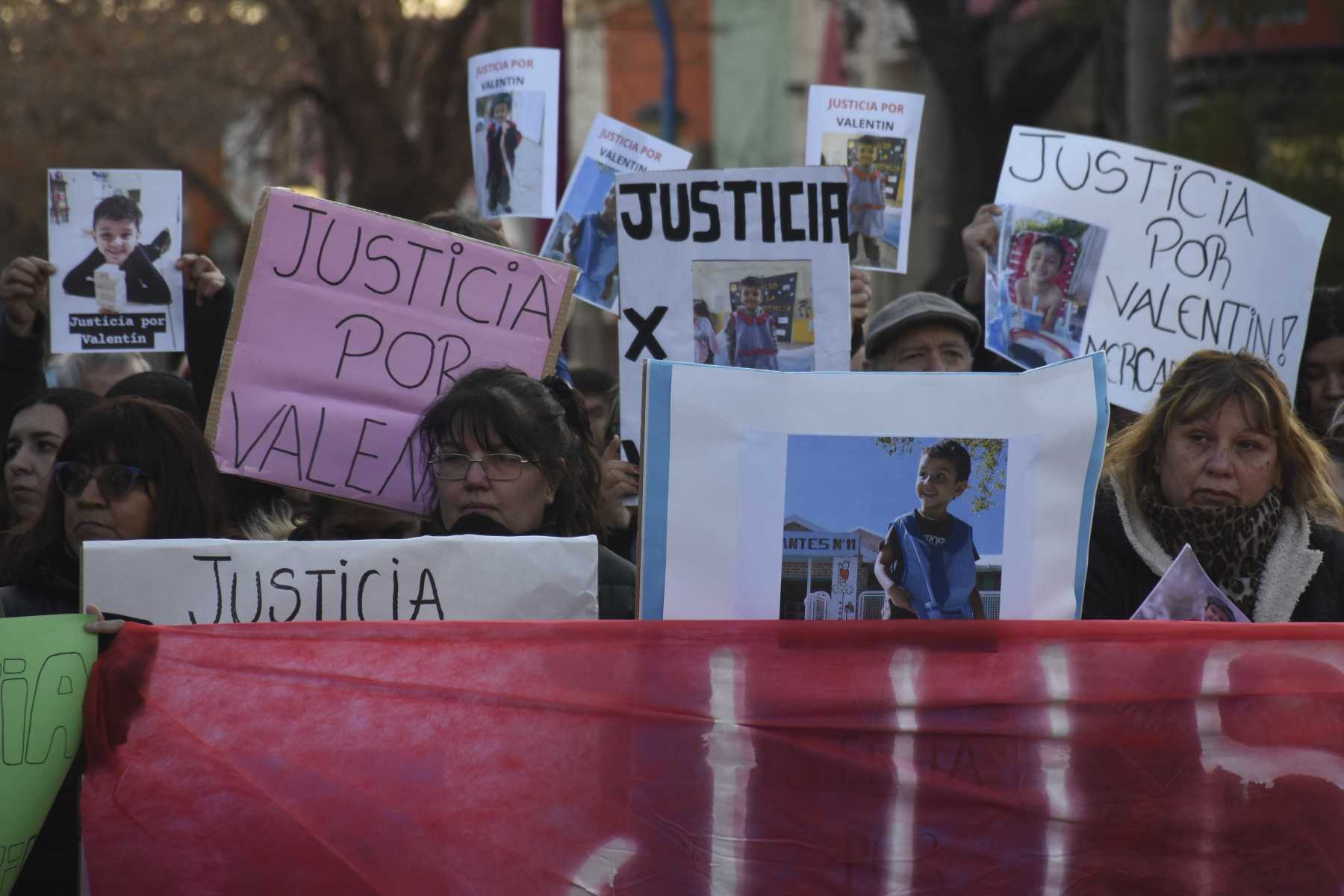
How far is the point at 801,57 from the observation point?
74.1ft

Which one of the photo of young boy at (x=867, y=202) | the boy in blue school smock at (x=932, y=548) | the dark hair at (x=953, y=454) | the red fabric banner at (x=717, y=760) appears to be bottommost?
the red fabric banner at (x=717, y=760)

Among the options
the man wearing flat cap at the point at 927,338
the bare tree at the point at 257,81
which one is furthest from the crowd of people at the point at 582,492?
the bare tree at the point at 257,81

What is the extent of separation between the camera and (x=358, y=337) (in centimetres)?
387

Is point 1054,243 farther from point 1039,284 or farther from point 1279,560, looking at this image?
point 1279,560

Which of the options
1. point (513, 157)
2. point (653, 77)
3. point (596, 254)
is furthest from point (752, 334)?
point (653, 77)

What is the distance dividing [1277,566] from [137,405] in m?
2.22

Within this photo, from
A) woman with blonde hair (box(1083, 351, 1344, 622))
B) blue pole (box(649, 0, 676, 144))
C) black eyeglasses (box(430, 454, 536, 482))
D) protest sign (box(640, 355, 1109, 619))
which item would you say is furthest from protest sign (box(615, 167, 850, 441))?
blue pole (box(649, 0, 676, 144))

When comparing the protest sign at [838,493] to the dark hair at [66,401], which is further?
the dark hair at [66,401]

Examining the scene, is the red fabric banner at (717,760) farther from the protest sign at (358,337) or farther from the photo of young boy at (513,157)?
the photo of young boy at (513,157)

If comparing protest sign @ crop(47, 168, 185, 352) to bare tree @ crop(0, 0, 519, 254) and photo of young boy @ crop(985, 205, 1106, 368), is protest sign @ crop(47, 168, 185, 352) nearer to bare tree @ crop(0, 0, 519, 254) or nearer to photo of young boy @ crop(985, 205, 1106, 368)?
photo of young boy @ crop(985, 205, 1106, 368)

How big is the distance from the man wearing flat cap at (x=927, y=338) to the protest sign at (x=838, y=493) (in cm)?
170

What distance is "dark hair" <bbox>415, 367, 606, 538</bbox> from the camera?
340 centimetres

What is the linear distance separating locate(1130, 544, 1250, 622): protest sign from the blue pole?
10641 mm

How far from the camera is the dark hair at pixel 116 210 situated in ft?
15.4
